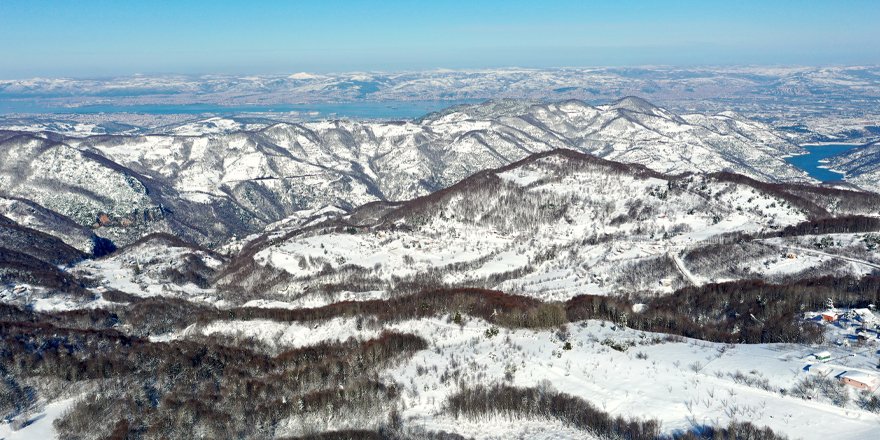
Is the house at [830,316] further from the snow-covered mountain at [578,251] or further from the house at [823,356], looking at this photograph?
the snow-covered mountain at [578,251]

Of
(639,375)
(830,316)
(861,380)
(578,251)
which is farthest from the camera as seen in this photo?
(578,251)

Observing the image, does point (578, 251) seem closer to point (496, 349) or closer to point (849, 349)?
point (496, 349)

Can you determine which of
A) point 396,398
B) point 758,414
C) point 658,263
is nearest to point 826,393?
point 758,414

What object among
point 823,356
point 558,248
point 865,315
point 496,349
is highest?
point 823,356

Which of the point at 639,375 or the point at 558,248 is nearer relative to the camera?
the point at 639,375

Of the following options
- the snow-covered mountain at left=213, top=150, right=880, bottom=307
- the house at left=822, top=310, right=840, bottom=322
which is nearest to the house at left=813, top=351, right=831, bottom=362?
the house at left=822, top=310, right=840, bottom=322

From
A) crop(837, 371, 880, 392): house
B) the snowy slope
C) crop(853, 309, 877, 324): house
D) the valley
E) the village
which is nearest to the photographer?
crop(837, 371, 880, 392): house

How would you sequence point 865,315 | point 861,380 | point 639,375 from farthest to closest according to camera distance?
point 865,315 → point 639,375 → point 861,380

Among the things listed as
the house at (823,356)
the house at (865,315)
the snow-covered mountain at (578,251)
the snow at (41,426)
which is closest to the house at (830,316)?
the house at (865,315)

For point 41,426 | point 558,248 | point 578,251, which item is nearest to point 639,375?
point 41,426

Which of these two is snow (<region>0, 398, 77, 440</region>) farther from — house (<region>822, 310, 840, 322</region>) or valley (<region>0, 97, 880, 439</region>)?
house (<region>822, 310, 840, 322</region>)
